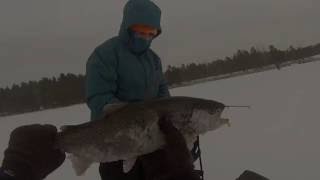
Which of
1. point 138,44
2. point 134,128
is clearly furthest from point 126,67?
point 134,128

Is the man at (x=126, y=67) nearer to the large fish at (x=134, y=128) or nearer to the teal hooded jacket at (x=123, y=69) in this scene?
the teal hooded jacket at (x=123, y=69)

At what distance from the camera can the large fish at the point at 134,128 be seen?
282cm

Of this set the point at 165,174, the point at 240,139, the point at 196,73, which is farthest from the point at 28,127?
the point at 196,73

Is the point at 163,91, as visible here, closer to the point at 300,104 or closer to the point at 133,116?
the point at 133,116

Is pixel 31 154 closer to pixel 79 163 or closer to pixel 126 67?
pixel 79 163

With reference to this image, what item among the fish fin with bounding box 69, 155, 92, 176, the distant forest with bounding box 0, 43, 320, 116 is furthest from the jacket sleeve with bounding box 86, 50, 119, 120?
the distant forest with bounding box 0, 43, 320, 116

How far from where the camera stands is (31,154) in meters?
1.85

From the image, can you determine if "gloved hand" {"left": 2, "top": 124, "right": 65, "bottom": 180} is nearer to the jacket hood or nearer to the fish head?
the fish head

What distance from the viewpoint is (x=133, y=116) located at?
2.86 metres

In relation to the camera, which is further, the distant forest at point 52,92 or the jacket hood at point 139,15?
the distant forest at point 52,92

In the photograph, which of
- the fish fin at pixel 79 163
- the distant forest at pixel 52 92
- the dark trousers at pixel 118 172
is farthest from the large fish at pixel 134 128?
the distant forest at pixel 52 92

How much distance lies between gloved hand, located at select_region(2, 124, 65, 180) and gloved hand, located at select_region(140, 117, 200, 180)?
443 millimetres

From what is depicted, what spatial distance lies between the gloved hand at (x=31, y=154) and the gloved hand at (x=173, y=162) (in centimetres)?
44

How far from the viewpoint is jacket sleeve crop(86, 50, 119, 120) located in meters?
3.41
